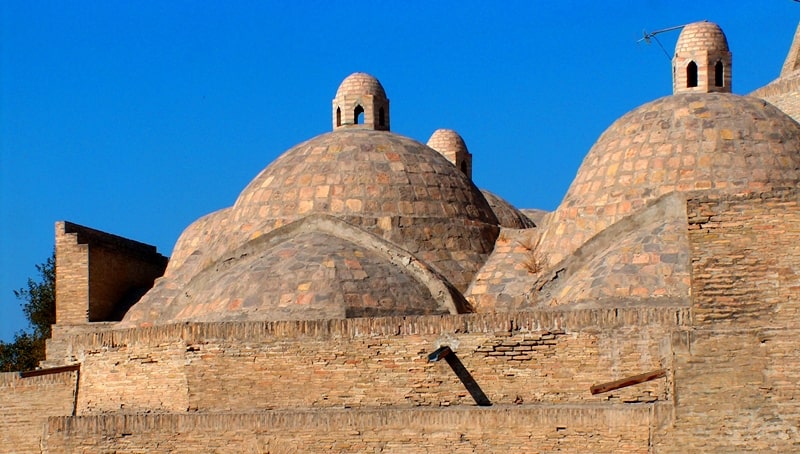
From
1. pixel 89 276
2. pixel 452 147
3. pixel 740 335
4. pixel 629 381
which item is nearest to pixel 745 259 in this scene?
pixel 740 335

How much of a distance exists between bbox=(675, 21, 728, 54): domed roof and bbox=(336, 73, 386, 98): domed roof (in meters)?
3.93

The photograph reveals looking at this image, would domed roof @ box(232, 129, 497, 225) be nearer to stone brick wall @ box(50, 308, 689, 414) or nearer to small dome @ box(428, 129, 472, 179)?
stone brick wall @ box(50, 308, 689, 414)

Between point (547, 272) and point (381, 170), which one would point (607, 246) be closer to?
point (547, 272)

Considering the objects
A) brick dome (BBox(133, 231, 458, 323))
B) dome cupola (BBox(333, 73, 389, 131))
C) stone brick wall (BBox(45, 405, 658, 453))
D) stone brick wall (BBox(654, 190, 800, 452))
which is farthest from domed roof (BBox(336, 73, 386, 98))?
stone brick wall (BBox(654, 190, 800, 452))

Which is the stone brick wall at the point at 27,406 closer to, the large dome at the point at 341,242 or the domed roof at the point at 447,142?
the large dome at the point at 341,242

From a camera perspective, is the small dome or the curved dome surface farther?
the small dome

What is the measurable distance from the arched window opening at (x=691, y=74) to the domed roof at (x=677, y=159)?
64 centimetres

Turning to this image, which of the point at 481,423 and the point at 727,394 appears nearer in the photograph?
the point at 727,394

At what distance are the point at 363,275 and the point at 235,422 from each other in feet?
10.1

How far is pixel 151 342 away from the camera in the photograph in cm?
1636

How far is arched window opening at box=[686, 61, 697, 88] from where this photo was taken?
779 inches

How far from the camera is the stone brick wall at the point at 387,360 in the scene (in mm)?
14609

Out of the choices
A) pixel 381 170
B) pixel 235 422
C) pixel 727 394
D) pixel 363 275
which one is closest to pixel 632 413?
pixel 727 394

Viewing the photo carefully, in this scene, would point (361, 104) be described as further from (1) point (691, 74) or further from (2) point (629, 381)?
(2) point (629, 381)
